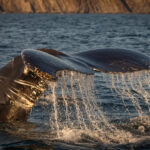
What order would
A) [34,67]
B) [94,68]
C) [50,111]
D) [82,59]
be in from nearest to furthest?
[34,67] < [94,68] < [82,59] < [50,111]

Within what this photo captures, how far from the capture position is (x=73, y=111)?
267 inches

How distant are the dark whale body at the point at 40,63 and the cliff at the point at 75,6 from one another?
130 metres

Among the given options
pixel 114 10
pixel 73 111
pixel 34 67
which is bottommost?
pixel 114 10

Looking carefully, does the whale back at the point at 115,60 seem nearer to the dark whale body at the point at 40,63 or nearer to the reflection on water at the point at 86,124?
the dark whale body at the point at 40,63

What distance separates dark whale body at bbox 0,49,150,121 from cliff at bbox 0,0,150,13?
130 m

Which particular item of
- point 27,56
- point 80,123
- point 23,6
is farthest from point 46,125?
point 23,6

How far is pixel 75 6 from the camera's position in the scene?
134m

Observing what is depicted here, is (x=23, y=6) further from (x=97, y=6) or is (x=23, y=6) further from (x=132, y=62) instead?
(x=132, y=62)

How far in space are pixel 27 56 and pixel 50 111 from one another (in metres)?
3.62

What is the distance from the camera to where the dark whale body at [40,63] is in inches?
128

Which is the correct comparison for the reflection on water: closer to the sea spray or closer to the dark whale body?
the sea spray

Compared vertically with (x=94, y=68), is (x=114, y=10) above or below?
below

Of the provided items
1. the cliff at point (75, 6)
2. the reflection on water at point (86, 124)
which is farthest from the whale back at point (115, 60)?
the cliff at point (75, 6)

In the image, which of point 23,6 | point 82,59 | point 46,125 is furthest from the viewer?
point 23,6
